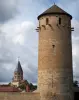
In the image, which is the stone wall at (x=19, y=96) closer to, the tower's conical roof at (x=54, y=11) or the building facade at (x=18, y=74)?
the tower's conical roof at (x=54, y=11)

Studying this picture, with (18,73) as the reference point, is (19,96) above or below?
below

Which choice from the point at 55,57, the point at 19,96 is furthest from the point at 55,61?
the point at 19,96

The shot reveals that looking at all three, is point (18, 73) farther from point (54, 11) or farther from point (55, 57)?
point (55, 57)

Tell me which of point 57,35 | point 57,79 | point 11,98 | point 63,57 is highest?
point 57,35

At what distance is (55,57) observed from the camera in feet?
85.6

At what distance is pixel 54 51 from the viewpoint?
1033 inches

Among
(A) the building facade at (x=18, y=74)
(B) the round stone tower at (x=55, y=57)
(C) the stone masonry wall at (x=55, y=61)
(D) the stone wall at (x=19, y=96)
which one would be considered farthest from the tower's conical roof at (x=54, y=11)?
(A) the building facade at (x=18, y=74)

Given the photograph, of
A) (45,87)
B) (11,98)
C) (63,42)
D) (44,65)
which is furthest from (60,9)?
(11,98)

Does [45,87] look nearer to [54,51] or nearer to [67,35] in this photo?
[54,51]

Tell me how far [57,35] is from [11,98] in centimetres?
732

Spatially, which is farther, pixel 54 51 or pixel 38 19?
pixel 38 19

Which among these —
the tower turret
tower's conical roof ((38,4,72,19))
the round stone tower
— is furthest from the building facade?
the round stone tower

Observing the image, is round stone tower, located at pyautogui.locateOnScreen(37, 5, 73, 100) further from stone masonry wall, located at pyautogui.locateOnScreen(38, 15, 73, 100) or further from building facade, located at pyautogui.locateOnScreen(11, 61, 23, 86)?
building facade, located at pyautogui.locateOnScreen(11, 61, 23, 86)

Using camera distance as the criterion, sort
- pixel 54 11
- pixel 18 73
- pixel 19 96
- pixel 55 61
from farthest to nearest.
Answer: pixel 18 73 → pixel 54 11 → pixel 19 96 → pixel 55 61
